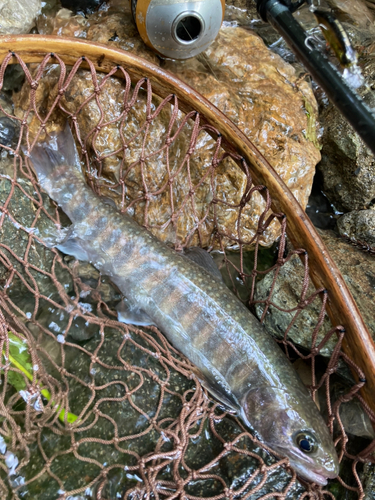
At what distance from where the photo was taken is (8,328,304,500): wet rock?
2.36 meters

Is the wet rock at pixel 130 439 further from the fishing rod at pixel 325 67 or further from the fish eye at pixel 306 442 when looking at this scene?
the fishing rod at pixel 325 67

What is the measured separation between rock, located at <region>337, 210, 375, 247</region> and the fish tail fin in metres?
2.78

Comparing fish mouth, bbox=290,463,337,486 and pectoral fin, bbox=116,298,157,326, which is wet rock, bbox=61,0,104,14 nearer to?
pectoral fin, bbox=116,298,157,326

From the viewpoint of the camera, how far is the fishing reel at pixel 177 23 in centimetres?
286

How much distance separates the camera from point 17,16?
11.7 feet

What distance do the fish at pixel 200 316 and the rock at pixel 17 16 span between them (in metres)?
1.29

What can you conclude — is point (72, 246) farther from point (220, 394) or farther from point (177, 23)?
point (177, 23)

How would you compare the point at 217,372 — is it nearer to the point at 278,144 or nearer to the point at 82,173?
the point at 82,173

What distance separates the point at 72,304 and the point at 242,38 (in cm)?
326

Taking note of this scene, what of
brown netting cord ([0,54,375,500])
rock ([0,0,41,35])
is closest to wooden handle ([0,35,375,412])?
brown netting cord ([0,54,375,500])

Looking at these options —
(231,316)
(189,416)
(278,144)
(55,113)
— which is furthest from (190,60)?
(189,416)

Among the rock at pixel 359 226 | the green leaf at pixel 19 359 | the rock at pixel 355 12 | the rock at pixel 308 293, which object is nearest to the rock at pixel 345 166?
the rock at pixel 359 226

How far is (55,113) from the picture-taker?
10.5 ft

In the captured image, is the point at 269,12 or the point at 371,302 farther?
the point at 371,302
